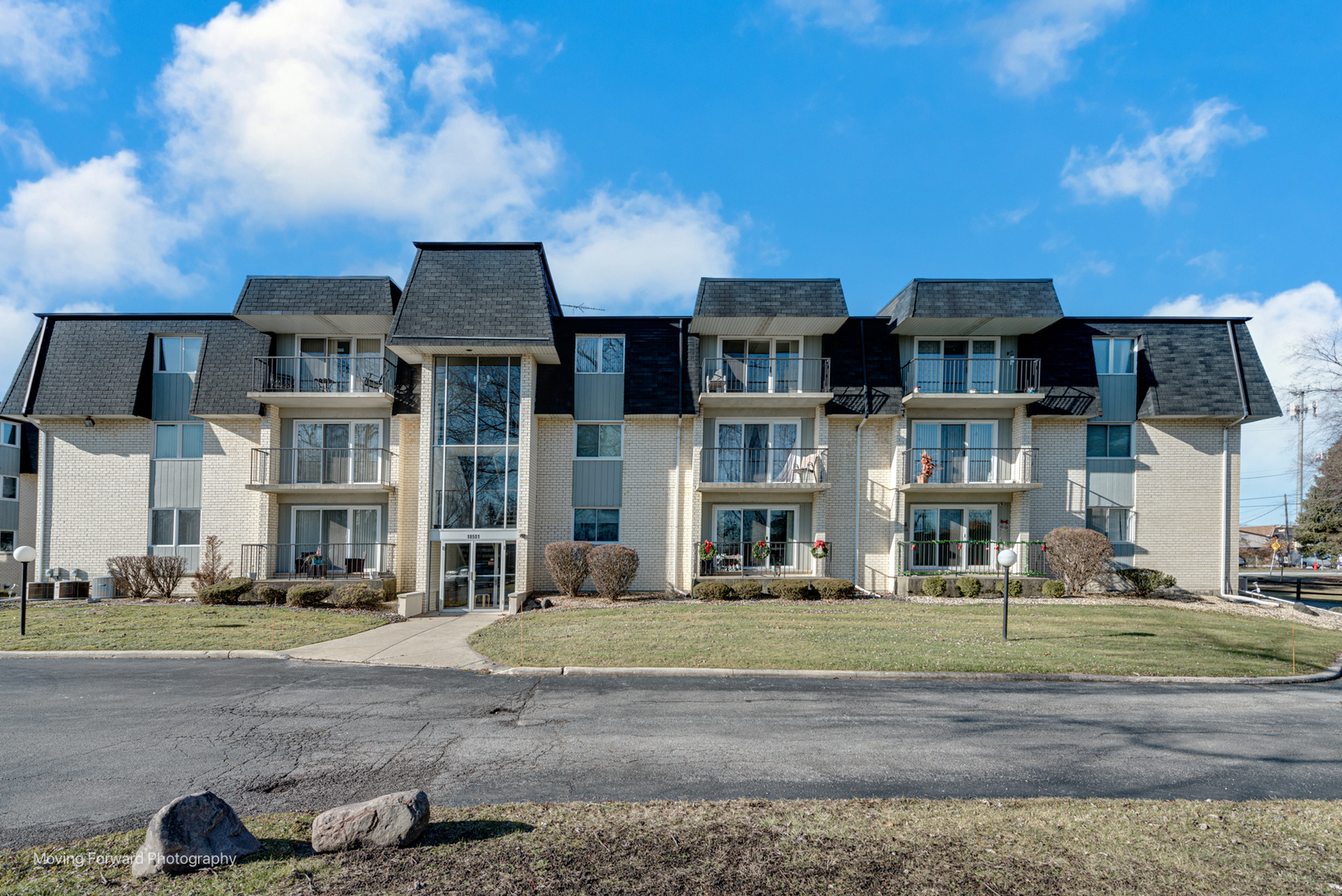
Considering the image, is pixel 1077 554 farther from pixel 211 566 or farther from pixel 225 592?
pixel 211 566

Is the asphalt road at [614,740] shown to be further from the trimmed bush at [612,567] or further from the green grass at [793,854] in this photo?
the trimmed bush at [612,567]

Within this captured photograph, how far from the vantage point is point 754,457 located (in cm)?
2092

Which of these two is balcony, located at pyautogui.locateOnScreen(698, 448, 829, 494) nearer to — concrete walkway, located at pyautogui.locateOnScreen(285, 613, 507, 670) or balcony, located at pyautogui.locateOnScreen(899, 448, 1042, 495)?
balcony, located at pyautogui.locateOnScreen(899, 448, 1042, 495)

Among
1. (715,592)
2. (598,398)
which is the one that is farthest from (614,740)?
(598,398)

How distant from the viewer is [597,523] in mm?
20922

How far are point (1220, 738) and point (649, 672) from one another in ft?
23.6

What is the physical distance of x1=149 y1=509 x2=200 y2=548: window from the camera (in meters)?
20.7

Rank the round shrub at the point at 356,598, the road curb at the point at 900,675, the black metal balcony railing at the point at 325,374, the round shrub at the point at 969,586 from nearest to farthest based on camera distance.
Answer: the road curb at the point at 900,675 → the round shrub at the point at 356,598 → the round shrub at the point at 969,586 → the black metal balcony railing at the point at 325,374

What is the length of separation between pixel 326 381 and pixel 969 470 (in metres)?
20.7

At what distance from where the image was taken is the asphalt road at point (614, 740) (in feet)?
19.2

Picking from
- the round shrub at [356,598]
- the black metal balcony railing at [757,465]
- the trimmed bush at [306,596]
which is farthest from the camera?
the black metal balcony railing at [757,465]

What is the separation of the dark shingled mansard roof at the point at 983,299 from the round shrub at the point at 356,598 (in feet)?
57.5

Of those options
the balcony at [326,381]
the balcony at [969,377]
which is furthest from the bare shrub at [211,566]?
the balcony at [969,377]

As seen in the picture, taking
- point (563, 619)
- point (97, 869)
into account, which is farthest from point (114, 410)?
point (97, 869)
